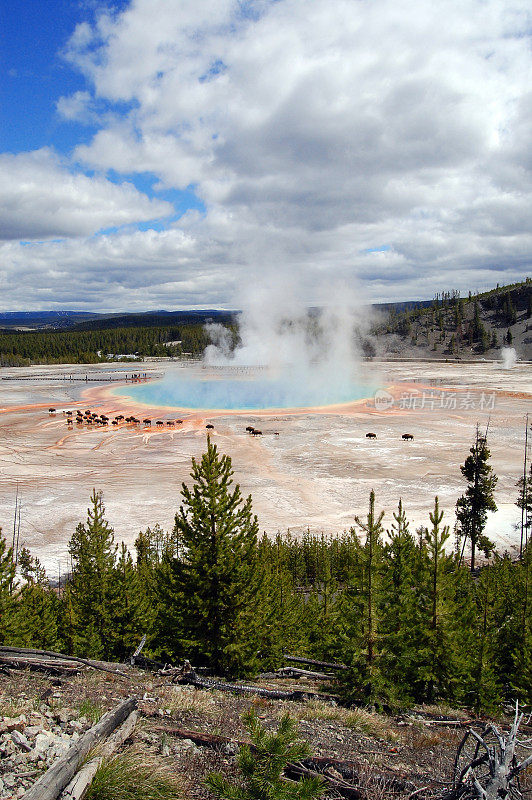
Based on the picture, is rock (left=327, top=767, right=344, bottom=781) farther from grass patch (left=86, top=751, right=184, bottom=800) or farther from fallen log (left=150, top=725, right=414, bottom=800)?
grass patch (left=86, top=751, right=184, bottom=800)

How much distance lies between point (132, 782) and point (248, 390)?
100 m

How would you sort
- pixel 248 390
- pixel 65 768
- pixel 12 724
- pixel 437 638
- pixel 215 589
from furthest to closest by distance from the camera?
pixel 248 390 < pixel 215 589 < pixel 437 638 < pixel 12 724 < pixel 65 768

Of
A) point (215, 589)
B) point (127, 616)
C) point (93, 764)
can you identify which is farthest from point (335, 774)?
point (127, 616)

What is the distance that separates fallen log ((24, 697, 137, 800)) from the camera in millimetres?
4316

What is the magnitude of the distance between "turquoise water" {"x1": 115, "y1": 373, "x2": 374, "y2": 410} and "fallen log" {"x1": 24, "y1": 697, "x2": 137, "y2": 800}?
80156mm

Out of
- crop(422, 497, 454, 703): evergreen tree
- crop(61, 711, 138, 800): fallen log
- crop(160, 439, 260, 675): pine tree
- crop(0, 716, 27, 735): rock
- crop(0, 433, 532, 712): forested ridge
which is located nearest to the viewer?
crop(61, 711, 138, 800): fallen log

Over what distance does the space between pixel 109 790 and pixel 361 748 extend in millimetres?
3922

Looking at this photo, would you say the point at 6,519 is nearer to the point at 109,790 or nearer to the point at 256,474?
the point at 256,474

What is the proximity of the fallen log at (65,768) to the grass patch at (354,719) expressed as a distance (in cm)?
391

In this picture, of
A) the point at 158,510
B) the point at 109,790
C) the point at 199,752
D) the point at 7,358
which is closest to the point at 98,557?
the point at 199,752

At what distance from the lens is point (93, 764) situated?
4.83 m

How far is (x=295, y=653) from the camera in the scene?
727 inches

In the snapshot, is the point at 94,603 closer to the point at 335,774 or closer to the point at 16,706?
the point at 16,706

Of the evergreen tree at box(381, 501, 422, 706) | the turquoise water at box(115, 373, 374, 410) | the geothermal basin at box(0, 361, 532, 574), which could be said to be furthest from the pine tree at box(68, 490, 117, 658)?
the turquoise water at box(115, 373, 374, 410)
